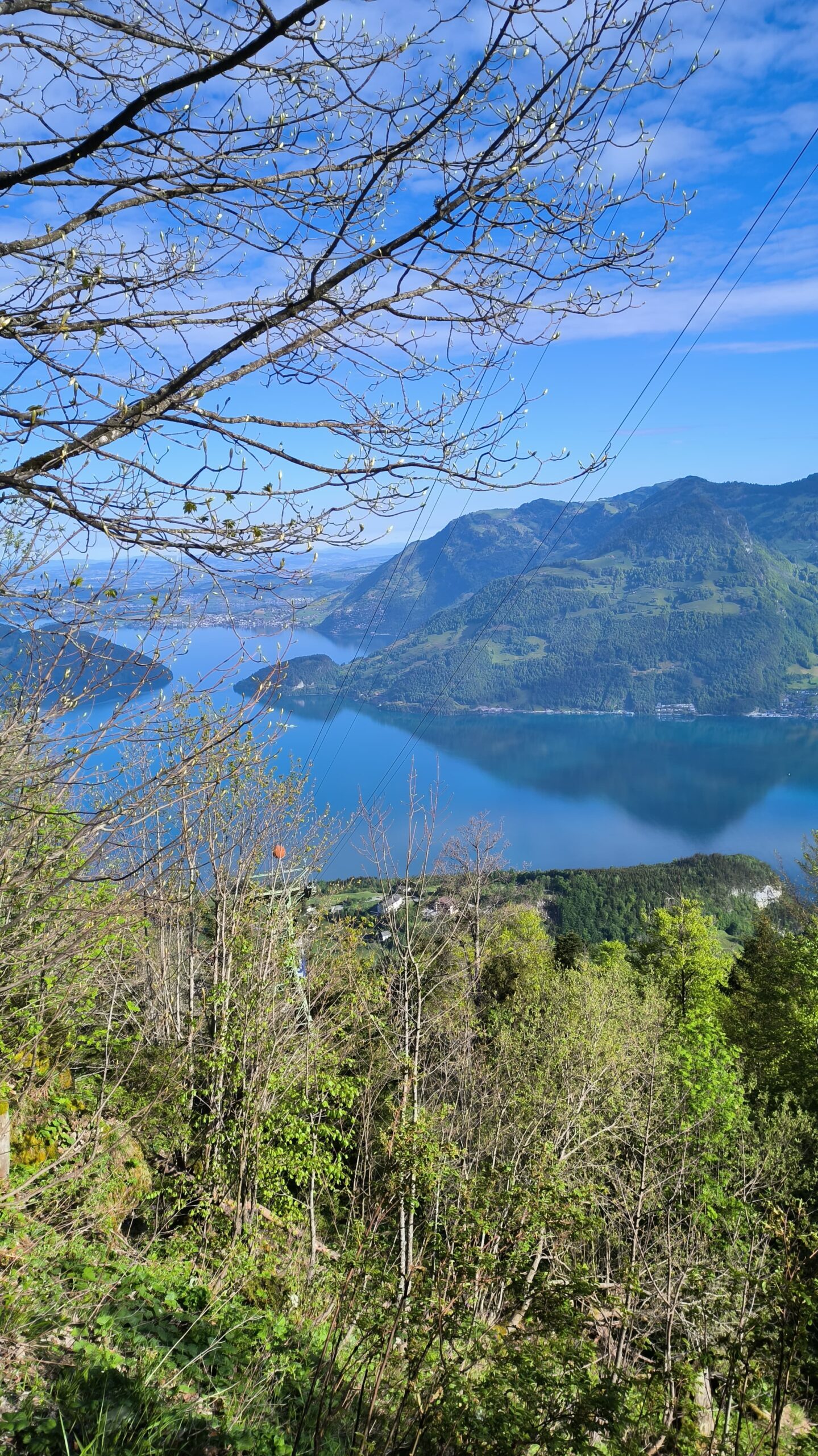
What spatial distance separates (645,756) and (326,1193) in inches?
5426

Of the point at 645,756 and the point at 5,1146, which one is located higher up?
the point at 5,1146

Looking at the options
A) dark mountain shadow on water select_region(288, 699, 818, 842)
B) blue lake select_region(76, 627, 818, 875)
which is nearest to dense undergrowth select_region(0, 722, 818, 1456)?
blue lake select_region(76, 627, 818, 875)

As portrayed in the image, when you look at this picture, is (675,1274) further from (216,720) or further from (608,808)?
(608,808)

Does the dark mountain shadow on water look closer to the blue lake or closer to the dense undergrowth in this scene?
the blue lake

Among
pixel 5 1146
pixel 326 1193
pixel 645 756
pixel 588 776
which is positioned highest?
pixel 5 1146

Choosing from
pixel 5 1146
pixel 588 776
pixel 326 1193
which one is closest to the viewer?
pixel 5 1146

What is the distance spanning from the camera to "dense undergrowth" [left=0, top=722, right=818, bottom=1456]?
3.04 meters

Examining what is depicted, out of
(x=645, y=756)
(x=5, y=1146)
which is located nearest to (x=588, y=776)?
(x=645, y=756)

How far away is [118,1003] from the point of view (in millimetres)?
8242

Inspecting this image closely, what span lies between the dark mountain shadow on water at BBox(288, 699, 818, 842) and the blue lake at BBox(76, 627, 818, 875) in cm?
35

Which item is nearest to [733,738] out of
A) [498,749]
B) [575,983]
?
[498,749]

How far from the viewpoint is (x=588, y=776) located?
128 meters

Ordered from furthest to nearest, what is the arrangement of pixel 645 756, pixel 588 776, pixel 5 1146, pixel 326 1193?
pixel 645 756 → pixel 588 776 → pixel 326 1193 → pixel 5 1146

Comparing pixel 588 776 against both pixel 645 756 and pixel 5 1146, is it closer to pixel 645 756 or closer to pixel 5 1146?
pixel 645 756
